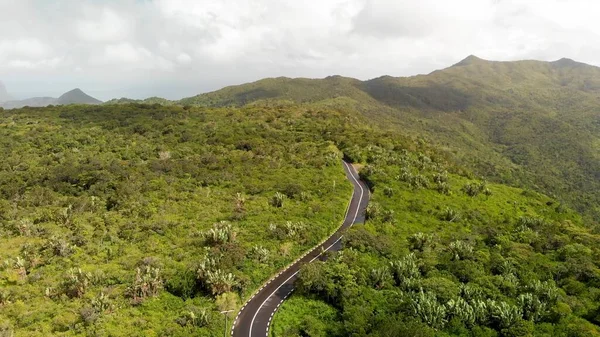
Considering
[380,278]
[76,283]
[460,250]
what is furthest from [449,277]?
[76,283]

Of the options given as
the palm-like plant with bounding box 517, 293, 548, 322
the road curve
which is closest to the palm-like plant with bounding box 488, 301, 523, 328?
the palm-like plant with bounding box 517, 293, 548, 322

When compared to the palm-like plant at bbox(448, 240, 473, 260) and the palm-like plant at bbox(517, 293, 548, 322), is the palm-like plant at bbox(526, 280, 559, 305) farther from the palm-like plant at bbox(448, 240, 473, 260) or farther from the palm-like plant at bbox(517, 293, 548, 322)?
the palm-like plant at bbox(448, 240, 473, 260)

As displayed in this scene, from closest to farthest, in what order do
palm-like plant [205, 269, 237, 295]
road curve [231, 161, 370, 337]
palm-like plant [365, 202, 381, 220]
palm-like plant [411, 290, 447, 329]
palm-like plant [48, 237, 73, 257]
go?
palm-like plant [411, 290, 447, 329]
road curve [231, 161, 370, 337]
palm-like plant [205, 269, 237, 295]
palm-like plant [48, 237, 73, 257]
palm-like plant [365, 202, 381, 220]

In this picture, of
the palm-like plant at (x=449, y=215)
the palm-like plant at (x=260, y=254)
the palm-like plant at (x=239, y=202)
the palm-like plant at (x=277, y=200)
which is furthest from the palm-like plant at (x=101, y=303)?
the palm-like plant at (x=449, y=215)

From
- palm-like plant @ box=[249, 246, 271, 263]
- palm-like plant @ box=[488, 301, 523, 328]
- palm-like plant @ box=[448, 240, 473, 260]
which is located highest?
palm-like plant @ box=[448, 240, 473, 260]

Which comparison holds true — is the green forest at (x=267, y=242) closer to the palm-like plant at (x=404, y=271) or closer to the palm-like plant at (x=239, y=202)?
the palm-like plant at (x=404, y=271)

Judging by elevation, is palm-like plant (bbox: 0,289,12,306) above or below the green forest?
below

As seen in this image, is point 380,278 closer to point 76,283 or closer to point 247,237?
point 247,237
